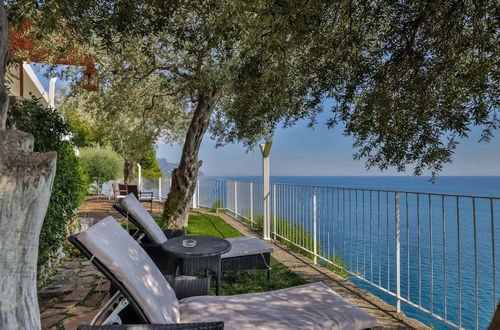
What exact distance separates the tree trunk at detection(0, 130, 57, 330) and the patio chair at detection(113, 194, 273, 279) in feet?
8.33

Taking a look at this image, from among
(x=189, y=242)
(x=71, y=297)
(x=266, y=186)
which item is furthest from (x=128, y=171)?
(x=189, y=242)

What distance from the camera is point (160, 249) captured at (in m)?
3.55

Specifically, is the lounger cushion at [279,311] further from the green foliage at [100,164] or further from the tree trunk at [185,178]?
the green foliage at [100,164]

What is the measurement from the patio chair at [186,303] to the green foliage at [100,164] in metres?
18.1

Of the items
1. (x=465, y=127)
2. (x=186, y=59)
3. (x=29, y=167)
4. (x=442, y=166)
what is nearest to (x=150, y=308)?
(x=29, y=167)

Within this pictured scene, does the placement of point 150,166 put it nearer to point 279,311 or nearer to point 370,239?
point 370,239

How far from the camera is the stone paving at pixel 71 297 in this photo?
10.1 feet

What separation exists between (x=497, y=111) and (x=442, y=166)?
2.70 feet

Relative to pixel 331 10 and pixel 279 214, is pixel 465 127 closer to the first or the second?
pixel 331 10

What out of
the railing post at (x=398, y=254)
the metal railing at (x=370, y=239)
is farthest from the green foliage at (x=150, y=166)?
the railing post at (x=398, y=254)

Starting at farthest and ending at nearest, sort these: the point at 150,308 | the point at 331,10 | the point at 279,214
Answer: the point at 279,214 → the point at 331,10 → the point at 150,308

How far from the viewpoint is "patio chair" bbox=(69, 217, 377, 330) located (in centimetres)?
180

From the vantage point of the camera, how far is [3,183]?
0.99 meters

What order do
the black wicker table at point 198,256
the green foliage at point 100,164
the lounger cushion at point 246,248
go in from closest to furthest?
the black wicker table at point 198,256 → the lounger cushion at point 246,248 → the green foliage at point 100,164
